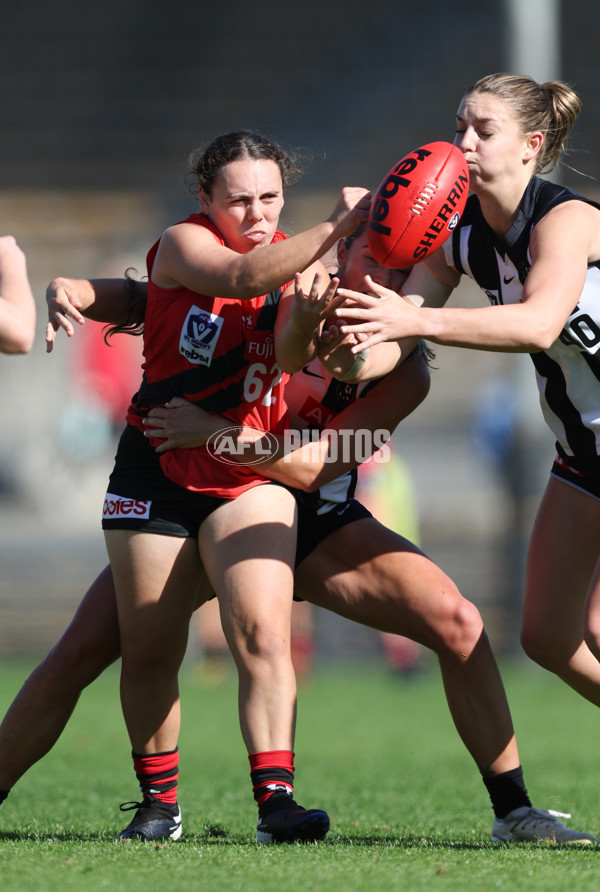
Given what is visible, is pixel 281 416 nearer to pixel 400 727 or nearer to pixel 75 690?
pixel 75 690

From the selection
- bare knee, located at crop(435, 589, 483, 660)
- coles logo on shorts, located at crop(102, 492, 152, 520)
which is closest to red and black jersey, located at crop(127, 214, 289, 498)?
coles logo on shorts, located at crop(102, 492, 152, 520)

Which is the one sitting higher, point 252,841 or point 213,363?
point 213,363

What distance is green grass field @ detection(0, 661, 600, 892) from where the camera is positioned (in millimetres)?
2848

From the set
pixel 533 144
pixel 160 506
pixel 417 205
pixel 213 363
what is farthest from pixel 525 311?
pixel 160 506

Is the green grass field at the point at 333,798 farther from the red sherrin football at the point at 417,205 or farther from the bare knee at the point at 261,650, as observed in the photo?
the red sherrin football at the point at 417,205

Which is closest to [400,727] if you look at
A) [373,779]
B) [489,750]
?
[373,779]

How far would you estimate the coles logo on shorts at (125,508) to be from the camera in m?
3.43

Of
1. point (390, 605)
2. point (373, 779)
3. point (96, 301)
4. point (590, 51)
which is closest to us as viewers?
point (390, 605)

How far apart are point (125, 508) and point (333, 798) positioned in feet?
5.96

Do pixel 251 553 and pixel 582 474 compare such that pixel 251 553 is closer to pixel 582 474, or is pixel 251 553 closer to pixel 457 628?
pixel 457 628

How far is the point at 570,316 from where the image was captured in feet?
11.0

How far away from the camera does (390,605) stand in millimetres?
3523

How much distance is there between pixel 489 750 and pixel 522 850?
35 cm

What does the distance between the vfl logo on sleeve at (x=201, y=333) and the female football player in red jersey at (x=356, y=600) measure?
15 cm
